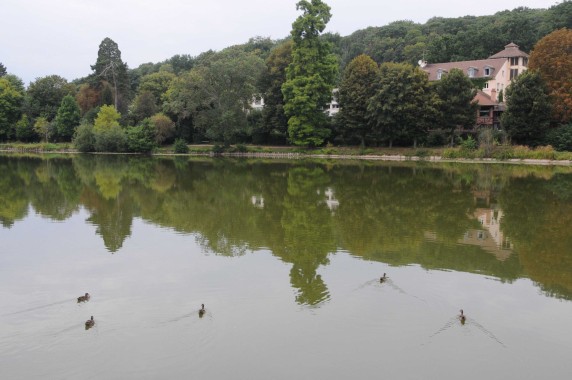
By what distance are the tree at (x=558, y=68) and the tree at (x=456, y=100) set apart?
638 cm

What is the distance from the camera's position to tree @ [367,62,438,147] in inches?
1861

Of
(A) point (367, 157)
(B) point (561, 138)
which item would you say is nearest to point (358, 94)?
(A) point (367, 157)

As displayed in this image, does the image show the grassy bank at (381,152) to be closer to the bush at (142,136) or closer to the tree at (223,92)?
the bush at (142,136)

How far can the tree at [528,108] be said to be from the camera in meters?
43.5

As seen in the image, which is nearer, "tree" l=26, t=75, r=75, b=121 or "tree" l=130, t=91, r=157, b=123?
"tree" l=130, t=91, r=157, b=123

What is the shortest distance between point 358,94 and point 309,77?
5.40m

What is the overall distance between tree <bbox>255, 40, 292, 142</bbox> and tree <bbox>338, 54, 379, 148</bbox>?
7.18 m

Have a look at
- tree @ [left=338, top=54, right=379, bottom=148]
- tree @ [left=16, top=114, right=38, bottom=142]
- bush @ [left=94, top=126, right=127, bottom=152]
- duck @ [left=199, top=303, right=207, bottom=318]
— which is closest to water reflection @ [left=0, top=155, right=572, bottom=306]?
duck @ [left=199, top=303, right=207, bottom=318]

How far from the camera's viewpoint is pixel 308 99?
2025 inches

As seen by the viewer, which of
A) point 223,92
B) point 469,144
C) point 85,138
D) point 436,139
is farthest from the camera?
point 85,138

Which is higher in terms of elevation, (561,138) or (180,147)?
(180,147)

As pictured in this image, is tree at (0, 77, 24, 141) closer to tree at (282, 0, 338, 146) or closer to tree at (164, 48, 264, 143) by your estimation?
tree at (164, 48, 264, 143)

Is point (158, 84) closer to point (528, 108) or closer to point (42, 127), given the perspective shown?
point (42, 127)

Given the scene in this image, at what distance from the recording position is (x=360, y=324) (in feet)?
27.8
